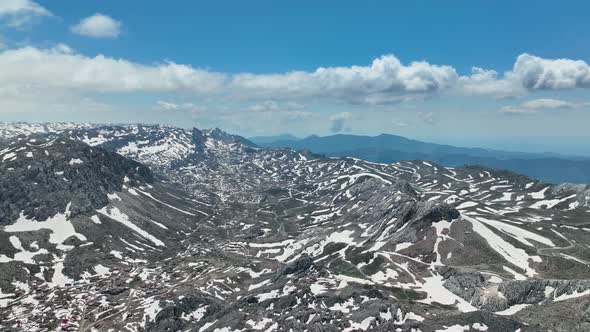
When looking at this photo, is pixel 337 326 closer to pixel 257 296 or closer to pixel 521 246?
pixel 257 296

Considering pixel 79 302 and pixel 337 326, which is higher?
pixel 337 326

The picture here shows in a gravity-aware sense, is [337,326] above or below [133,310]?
above

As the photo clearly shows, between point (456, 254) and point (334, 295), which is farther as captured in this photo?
point (456, 254)

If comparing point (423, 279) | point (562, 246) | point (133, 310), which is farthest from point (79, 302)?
point (562, 246)

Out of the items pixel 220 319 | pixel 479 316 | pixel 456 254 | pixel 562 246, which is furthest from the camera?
pixel 562 246

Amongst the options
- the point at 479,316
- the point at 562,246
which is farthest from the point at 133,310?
the point at 562,246

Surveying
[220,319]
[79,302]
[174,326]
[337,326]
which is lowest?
[79,302]

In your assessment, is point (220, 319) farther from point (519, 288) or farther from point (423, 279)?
point (519, 288)

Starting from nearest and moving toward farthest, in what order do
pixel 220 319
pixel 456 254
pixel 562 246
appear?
pixel 220 319 < pixel 456 254 < pixel 562 246

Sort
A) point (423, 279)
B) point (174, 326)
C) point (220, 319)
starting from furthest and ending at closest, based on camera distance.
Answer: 1. point (423, 279)
2. point (174, 326)
3. point (220, 319)
